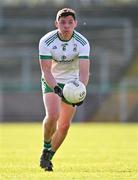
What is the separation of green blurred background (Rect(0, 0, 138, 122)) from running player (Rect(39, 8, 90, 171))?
21220mm

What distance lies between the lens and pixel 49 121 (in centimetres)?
896

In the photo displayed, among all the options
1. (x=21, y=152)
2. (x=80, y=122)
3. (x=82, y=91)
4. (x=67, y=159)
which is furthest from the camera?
(x=80, y=122)

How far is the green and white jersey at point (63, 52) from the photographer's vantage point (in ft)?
29.5

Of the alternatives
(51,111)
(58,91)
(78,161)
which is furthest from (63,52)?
(78,161)

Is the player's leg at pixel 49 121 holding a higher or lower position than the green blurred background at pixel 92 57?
higher

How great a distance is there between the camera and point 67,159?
11469mm

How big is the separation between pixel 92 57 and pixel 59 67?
23546mm

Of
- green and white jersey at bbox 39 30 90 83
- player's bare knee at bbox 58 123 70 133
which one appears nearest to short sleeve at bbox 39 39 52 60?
green and white jersey at bbox 39 30 90 83

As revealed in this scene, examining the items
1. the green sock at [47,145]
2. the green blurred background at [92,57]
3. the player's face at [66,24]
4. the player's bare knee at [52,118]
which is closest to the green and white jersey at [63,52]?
the player's face at [66,24]

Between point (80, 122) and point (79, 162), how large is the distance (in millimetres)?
19817

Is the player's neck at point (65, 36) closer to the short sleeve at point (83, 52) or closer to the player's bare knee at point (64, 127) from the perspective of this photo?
the short sleeve at point (83, 52)

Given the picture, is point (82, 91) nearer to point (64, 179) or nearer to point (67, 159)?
point (64, 179)

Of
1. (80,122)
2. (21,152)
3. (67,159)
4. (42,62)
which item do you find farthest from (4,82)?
(42,62)

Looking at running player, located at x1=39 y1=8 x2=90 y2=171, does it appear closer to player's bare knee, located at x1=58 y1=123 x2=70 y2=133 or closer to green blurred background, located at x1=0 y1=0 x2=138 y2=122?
player's bare knee, located at x1=58 y1=123 x2=70 y2=133
